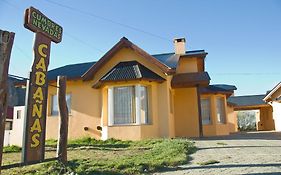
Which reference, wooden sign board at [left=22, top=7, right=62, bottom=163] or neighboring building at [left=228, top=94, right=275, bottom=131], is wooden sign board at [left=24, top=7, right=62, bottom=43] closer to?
wooden sign board at [left=22, top=7, right=62, bottom=163]

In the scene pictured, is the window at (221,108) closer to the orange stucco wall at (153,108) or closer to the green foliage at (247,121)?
the orange stucco wall at (153,108)

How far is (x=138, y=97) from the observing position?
46.8 ft

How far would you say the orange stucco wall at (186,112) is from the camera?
1720cm

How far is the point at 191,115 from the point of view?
17.3 metres

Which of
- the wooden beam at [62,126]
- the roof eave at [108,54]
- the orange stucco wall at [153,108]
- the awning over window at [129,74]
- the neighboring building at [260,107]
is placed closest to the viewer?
the wooden beam at [62,126]

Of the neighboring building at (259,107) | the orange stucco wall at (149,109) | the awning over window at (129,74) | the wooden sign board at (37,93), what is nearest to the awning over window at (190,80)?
the orange stucco wall at (149,109)

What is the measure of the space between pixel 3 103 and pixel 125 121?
29.9 ft

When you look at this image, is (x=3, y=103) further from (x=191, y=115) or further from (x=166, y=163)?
(x=191, y=115)

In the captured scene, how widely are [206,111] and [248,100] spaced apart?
16895 mm

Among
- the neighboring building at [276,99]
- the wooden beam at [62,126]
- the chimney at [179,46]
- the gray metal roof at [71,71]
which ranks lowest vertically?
the wooden beam at [62,126]

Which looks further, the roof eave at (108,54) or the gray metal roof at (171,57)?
the gray metal roof at (171,57)

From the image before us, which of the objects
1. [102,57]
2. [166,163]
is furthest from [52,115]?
[166,163]

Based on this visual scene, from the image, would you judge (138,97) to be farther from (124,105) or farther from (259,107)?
(259,107)

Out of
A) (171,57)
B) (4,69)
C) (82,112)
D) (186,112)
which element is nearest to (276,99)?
(186,112)
